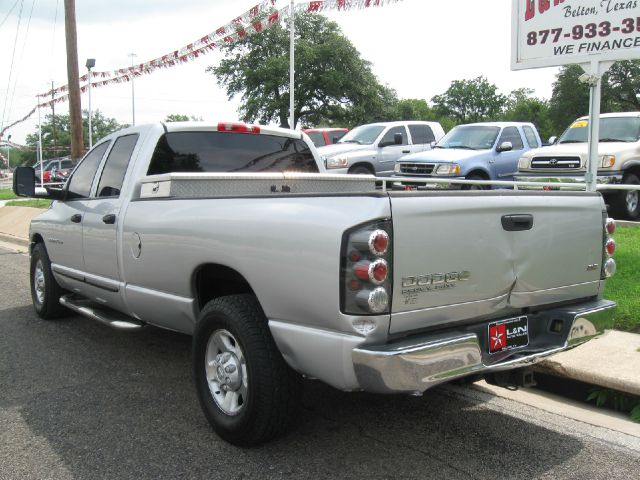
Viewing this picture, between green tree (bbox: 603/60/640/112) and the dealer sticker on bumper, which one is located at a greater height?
green tree (bbox: 603/60/640/112)

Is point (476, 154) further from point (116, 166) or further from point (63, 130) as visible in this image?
point (63, 130)

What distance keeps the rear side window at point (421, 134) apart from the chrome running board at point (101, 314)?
11.0 m

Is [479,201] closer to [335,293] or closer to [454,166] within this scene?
[335,293]

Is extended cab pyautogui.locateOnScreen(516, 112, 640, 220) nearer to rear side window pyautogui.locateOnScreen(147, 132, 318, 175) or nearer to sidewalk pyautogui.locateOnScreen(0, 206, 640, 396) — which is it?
sidewalk pyautogui.locateOnScreen(0, 206, 640, 396)

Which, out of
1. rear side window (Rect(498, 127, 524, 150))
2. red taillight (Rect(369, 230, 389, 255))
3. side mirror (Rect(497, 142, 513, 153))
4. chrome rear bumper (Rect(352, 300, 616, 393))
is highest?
rear side window (Rect(498, 127, 524, 150))

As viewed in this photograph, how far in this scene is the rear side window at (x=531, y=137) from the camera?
13328mm

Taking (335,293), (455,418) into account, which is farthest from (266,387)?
(455,418)

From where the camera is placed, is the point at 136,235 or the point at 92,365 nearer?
the point at 136,235

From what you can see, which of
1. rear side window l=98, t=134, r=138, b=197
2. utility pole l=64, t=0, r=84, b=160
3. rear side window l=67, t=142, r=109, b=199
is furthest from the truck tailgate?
utility pole l=64, t=0, r=84, b=160

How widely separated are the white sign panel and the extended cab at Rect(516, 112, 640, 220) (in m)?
3.25

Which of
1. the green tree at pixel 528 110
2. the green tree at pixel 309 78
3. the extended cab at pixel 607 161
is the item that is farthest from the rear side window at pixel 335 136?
the green tree at pixel 528 110

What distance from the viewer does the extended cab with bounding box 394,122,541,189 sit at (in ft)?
39.2

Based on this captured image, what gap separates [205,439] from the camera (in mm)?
3676

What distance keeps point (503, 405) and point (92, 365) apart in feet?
10.6
